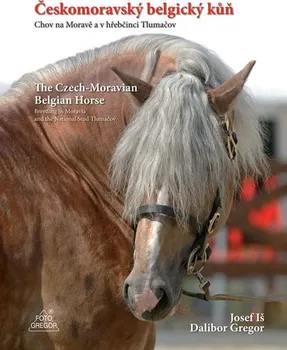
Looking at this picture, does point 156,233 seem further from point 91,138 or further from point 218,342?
point 218,342

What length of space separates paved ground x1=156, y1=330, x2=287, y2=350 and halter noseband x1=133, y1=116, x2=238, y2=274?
2920 mm

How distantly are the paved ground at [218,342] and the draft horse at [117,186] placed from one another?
2.73m

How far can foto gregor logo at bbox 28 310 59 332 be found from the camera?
3039 millimetres

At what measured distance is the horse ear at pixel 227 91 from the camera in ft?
9.98

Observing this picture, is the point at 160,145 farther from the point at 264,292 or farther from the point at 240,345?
the point at 264,292

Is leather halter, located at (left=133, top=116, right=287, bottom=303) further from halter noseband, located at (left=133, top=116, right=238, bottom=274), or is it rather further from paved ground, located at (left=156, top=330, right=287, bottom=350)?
paved ground, located at (left=156, top=330, right=287, bottom=350)

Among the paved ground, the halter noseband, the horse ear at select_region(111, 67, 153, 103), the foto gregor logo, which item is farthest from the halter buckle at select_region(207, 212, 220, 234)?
the paved ground

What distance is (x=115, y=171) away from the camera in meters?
3.12

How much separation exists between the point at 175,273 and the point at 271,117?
506 centimetres

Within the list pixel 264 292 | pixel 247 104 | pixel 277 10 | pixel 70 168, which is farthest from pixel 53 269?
pixel 264 292

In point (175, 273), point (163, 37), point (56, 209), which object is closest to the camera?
point (175, 273)

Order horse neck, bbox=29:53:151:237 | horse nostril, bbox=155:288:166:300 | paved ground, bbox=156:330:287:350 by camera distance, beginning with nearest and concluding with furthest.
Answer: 1. horse nostril, bbox=155:288:166:300
2. horse neck, bbox=29:53:151:237
3. paved ground, bbox=156:330:287:350

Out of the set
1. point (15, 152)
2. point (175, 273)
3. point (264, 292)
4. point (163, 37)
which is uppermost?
point (163, 37)

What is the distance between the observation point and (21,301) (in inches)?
121
